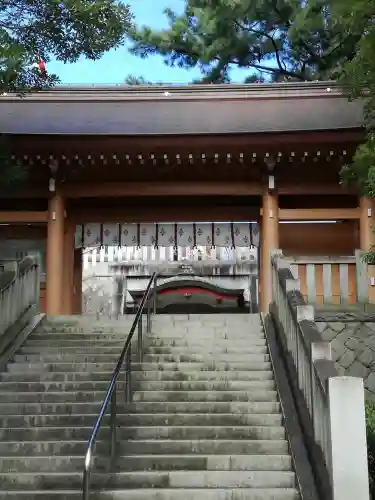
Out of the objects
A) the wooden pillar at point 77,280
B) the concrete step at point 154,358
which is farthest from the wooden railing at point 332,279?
the wooden pillar at point 77,280

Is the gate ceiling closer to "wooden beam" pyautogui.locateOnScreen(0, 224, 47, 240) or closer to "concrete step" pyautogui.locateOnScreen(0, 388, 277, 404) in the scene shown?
"wooden beam" pyautogui.locateOnScreen(0, 224, 47, 240)

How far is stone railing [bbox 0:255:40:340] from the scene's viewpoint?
8.30 meters

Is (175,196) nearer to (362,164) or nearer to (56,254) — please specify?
(56,254)

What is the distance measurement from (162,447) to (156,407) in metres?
0.73

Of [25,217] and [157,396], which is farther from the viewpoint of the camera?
[25,217]

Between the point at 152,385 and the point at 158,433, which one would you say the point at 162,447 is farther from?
the point at 152,385

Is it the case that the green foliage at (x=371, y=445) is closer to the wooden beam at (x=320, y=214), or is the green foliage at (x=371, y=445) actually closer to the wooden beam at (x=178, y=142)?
the wooden beam at (x=320, y=214)

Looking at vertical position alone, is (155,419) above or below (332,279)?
below

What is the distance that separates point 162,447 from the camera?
6215 millimetres

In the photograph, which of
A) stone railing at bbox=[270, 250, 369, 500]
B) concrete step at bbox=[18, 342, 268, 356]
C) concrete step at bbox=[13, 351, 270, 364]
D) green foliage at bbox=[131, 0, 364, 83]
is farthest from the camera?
green foliage at bbox=[131, 0, 364, 83]

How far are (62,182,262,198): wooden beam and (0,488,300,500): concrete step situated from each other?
6.79 meters

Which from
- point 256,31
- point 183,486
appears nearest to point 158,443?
point 183,486

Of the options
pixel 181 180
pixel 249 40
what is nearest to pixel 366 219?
pixel 181 180

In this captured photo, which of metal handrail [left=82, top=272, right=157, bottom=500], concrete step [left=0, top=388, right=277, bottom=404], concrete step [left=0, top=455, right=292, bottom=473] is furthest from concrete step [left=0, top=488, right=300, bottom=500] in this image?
concrete step [left=0, top=388, right=277, bottom=404]
